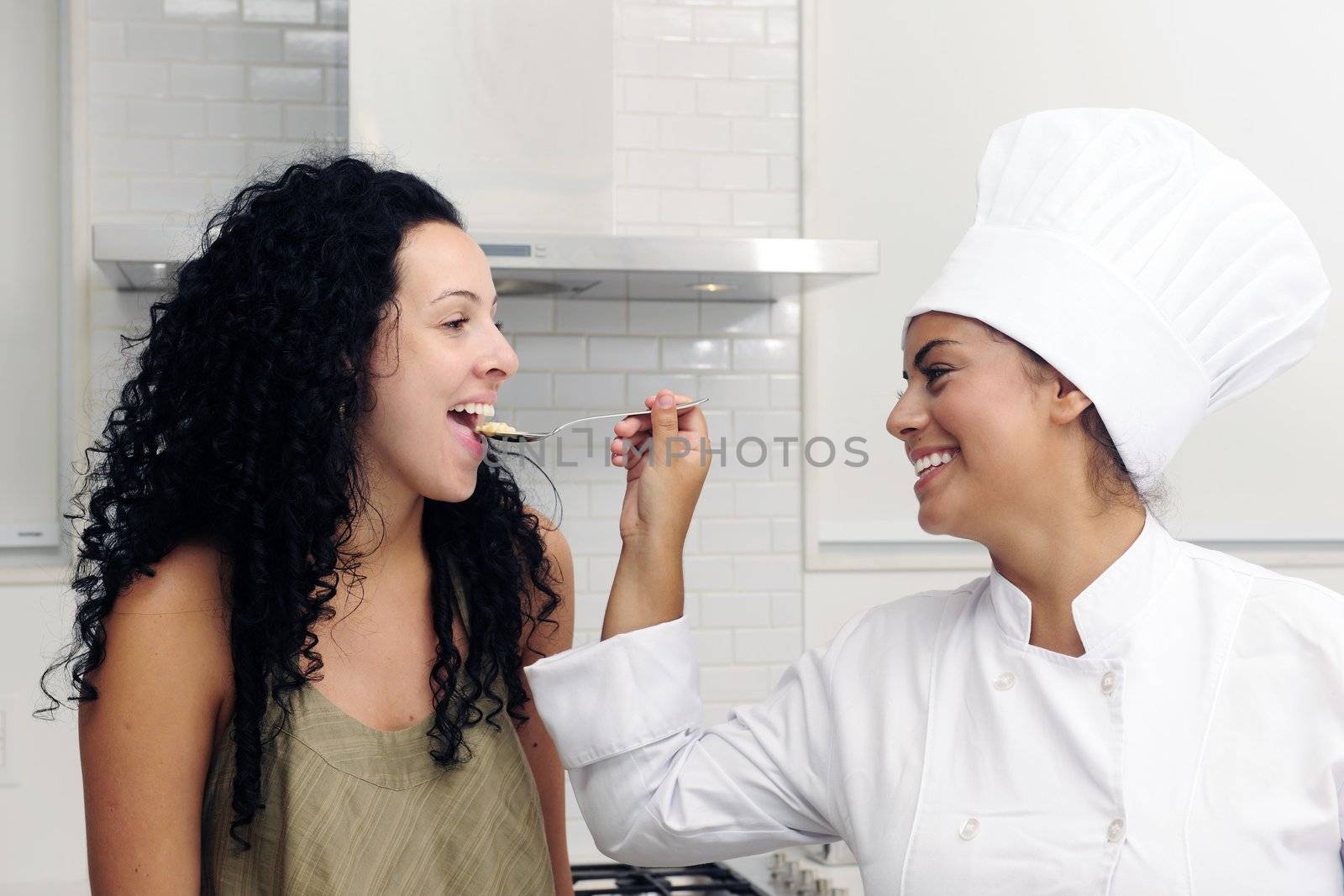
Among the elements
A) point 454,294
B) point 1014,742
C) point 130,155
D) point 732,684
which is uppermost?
point 130,155

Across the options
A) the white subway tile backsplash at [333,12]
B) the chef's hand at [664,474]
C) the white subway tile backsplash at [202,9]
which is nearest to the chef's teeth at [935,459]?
the chef's hand at [664,474]

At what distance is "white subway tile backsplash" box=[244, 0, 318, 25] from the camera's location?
8.70ft

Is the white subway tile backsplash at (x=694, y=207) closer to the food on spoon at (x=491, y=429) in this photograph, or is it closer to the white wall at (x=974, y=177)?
the white wall at (x=974, y=177)

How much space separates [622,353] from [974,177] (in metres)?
0.98

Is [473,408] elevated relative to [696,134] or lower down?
lower down

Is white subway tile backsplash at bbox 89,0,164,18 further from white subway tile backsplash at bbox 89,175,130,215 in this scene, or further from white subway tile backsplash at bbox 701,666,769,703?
white subway tile backsplash at bbox 701,666,769,703

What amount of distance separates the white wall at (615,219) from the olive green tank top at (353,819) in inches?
49.3

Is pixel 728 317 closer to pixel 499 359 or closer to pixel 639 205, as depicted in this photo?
pixel 639 205

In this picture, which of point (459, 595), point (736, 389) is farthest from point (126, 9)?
point (459, 595)

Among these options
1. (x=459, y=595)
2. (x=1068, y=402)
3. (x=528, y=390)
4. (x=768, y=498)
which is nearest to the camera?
(x=1068, y=402)

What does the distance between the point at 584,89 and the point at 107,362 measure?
→ 3.77ft

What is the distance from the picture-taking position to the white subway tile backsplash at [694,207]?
2760mm

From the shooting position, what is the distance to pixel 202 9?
263 centimetres

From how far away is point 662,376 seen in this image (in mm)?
2764
